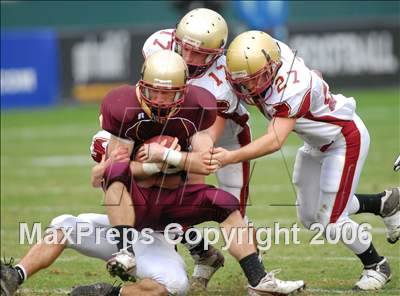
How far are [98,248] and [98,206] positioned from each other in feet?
11.0

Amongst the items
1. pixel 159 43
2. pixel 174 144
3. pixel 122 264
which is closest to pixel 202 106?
pixel 174 144

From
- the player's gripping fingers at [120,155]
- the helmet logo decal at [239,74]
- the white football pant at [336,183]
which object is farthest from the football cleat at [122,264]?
the white football pant at [336,183]

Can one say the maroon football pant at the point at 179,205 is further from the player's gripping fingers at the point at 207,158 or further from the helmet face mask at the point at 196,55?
the helmet face mask at the point at 196,55

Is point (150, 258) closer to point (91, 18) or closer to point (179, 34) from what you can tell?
point (179, 34)

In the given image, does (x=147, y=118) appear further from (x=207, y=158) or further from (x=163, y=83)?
(x=207, y=158)

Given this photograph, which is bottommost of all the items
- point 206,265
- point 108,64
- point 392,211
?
point 108,64

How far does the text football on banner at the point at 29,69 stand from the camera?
15500 mm

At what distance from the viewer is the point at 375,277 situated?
547 cm

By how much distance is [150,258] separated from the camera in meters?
4.89

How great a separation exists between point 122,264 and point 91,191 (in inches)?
184

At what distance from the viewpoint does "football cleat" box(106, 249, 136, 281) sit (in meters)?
4.56

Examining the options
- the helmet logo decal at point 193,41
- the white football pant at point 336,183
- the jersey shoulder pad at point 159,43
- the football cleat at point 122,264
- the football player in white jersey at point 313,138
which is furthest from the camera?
the jersey shoulder pad at point 159,43

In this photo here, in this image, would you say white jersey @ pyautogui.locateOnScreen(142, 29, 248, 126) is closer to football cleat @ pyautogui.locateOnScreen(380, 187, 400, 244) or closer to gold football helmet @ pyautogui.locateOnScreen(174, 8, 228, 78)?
gold football helmet @ pyautogui.locateOnScreen(174, 8, 228, 78)

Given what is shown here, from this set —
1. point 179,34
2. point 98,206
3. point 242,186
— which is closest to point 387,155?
point 98,206
